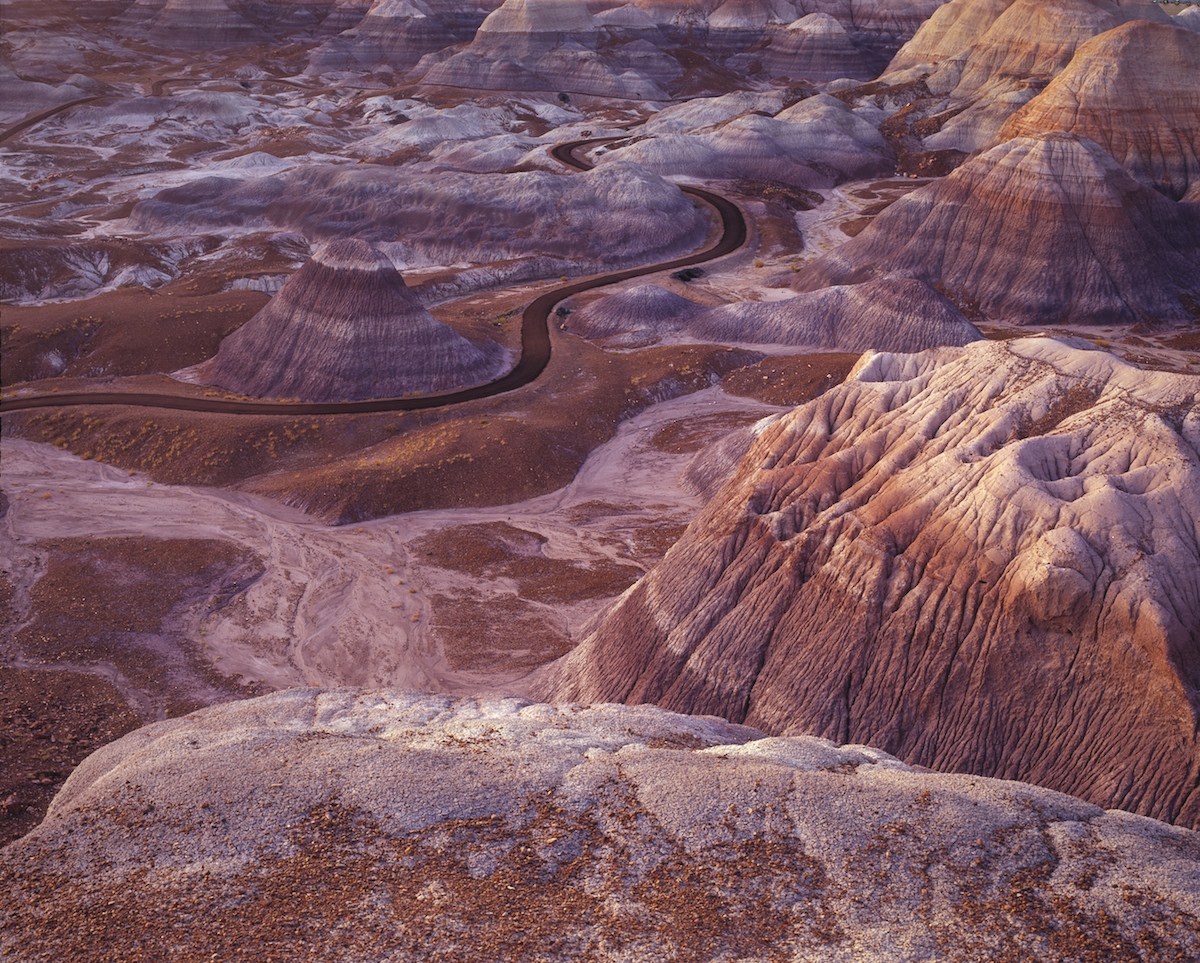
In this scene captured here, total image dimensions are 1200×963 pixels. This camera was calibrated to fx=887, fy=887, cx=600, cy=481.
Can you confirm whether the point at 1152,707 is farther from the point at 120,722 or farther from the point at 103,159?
the point at 103,159

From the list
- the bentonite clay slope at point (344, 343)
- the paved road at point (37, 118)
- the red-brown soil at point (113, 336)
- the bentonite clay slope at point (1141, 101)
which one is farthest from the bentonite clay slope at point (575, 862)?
the paved road at point (37, 118)

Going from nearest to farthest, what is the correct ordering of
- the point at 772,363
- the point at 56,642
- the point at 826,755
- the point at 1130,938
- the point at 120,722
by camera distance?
1. the point at 1130,938
2. the point at 826,755
3. the point at 120,722
4. the point at 56,642
5. the point at 772,363

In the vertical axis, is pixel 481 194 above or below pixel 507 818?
above

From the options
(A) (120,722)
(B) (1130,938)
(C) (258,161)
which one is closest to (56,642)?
(A) (120,722)

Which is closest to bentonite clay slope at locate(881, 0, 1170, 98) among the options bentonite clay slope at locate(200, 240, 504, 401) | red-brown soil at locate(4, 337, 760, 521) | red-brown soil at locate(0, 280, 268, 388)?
bentonite clay slope at locate(200, 240, 504, 401)

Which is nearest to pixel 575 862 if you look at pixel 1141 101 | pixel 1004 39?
pixel 1141 101

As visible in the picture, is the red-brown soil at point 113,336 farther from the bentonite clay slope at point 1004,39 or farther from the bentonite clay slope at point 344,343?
the bentonite clay slope at point 1004,39

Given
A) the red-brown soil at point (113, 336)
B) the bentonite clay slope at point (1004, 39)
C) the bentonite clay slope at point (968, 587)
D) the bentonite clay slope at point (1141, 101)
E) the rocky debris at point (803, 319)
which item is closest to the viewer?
the bentonite clay slope at point (968, 587)
